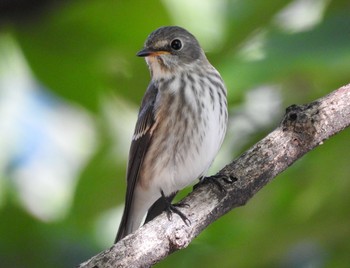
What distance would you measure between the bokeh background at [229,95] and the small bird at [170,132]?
251mm

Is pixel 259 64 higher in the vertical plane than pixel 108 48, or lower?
lower

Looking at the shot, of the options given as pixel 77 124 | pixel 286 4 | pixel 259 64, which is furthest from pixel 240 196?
pixel 77 124

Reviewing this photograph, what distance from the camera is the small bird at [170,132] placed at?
3.52 meters

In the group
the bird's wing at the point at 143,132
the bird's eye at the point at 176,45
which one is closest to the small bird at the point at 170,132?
the bird's wing at the point at 143,132

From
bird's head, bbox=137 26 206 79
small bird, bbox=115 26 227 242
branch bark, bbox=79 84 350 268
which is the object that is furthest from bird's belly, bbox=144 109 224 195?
branch bark, bbox=79 84 350 268

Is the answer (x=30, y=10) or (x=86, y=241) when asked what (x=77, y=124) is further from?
(x=30, y=10)

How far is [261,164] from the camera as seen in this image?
248 centimetres

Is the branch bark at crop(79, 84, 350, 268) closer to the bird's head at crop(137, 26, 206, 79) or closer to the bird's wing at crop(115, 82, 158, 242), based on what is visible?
the bird's wing at crop(115, 82, 158, 242)

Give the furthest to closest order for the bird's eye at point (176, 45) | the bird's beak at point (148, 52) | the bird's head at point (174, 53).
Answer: the bird's eye at point (176, 45) → the bird's head at point (174, 53) → the bird's beak at point (148, 52)

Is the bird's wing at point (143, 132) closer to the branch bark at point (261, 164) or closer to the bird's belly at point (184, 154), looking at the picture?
the bird's belly at point (184, 154)

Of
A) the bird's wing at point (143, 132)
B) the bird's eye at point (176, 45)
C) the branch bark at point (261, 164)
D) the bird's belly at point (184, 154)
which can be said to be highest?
the bird's eye at point (176, 45)

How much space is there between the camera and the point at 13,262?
288 centimetres

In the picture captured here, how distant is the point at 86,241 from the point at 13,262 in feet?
1.08

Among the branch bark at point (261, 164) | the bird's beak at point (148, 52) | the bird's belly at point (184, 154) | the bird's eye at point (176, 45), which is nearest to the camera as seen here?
the branch bark at point (261, 164)
